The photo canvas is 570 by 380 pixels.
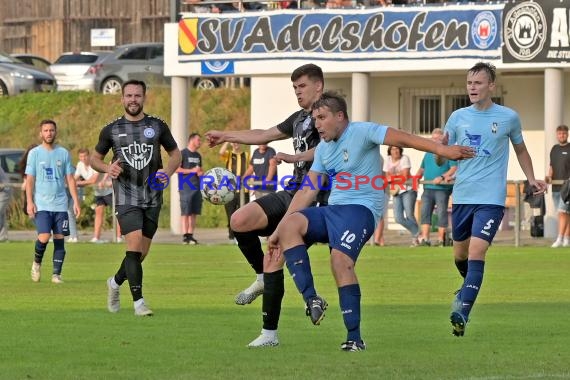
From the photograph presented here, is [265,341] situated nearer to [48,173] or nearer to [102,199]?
[48,173]

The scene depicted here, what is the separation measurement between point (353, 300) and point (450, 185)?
646 inches

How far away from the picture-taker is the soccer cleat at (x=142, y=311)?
13961mm

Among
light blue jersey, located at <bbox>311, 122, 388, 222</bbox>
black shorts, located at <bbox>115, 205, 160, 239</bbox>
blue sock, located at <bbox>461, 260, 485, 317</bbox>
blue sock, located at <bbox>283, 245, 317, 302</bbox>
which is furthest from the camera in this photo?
black shorts, located at <bbox>115, 205, 160, 239</bbox>

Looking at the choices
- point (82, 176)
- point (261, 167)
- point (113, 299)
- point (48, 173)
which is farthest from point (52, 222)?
point (82, 176)

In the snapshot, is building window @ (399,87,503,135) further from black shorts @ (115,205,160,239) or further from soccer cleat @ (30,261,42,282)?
black shorts @ (115,205,160,239)

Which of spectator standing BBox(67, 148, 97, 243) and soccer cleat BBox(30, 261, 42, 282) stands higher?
spectator standing BBox(67, 148, 97, 243)

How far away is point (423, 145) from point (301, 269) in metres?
1.22

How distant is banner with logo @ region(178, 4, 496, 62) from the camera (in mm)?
30188

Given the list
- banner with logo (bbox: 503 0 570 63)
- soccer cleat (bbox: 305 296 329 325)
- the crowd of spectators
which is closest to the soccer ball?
soccer cleat (bbox: 305 296 329 325)

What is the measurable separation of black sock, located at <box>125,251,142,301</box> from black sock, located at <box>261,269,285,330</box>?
2.90 m

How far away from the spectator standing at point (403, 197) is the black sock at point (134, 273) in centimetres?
1376

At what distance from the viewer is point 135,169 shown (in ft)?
47.2

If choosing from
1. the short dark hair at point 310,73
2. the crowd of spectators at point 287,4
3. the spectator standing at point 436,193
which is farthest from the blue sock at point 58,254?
the crowd of spectators at point 287,4

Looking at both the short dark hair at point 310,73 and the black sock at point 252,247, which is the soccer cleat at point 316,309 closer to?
the black sock at point 252,247
